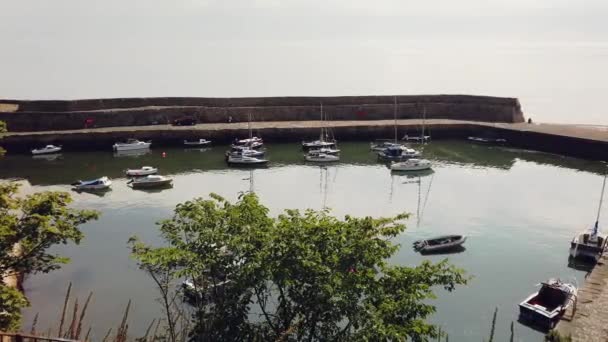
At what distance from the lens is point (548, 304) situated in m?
18.5

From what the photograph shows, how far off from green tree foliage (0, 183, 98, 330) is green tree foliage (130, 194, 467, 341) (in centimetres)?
189

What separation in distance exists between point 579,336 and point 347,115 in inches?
1530

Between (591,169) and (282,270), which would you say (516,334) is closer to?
(282,270)

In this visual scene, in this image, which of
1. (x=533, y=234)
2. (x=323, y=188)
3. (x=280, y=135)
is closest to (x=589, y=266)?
(x=533, y=234)

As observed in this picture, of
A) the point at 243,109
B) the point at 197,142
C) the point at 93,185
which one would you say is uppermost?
the point at 243,109

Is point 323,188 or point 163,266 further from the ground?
point 163,266

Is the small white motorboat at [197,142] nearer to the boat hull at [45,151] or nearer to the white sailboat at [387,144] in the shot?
the boat hull at [45,151]

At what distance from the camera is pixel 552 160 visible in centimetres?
4284

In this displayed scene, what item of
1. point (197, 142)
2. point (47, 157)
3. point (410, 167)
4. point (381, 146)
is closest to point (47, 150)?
point (47, 157)

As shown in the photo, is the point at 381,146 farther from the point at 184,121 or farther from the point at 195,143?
the point at 184,121

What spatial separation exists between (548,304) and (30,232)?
16882 millimetres

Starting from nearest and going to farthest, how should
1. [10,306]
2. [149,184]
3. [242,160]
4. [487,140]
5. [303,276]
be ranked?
[10,306] → [303,276] → [149,184] → [242,160] → [487,140]

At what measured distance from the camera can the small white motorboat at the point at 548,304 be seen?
57.2 ft

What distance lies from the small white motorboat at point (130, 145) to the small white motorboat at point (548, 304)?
34.6 m
